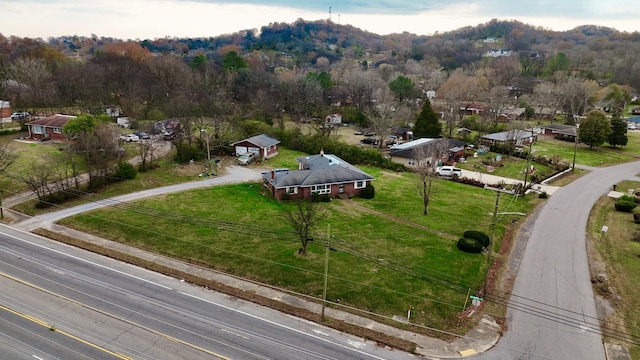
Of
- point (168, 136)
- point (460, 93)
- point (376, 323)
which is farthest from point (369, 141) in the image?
point (376, 323)

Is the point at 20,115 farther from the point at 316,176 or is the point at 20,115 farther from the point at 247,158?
the point at 316,176

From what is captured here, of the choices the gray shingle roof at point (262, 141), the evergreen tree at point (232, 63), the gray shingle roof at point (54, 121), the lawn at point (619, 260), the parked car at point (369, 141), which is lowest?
the lawn at point (619, 260)

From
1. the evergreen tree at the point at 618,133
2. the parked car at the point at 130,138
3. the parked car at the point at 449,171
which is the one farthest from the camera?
the evergreen tree at the point at 618,133

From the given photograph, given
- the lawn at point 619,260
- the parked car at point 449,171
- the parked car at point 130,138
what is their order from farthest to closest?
1. the parked car at point 130,138
2. the parked car at point 449,171
3. the lawn at point 619,260

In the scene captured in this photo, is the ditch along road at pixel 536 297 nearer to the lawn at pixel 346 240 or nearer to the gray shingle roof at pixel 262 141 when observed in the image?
the lawn at pixel 346 240

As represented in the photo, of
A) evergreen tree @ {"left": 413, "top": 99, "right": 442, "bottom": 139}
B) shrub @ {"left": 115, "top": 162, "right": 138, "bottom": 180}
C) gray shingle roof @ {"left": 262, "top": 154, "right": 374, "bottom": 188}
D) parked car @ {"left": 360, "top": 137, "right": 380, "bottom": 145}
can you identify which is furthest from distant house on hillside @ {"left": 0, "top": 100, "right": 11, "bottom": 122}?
evergreen tree @ {"left": 413, "top": 99, "right": 442, "bottom": 139}

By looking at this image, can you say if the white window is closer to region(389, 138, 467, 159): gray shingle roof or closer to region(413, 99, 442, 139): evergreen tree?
region(389, 138, 467, 159): gray shingle roof

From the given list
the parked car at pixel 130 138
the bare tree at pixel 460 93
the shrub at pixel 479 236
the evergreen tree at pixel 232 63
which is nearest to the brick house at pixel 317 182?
the shrub at pixel 479 236
